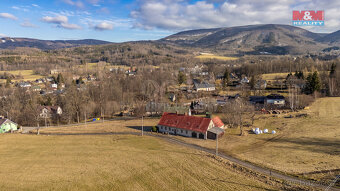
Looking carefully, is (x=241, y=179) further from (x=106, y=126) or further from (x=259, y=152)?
(x=106, y=126)

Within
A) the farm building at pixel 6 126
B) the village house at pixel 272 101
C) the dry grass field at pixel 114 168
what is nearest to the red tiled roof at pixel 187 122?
the dry grass field at pixel 114 168

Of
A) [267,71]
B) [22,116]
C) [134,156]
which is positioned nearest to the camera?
[134,156]

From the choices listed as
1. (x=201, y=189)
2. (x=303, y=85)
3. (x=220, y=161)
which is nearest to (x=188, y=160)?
(x=220, y=161)

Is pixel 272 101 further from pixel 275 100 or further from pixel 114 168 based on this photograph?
pixel 114 168

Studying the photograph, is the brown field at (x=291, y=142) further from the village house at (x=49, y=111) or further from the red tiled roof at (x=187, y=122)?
the village house at (x=49, y=111)

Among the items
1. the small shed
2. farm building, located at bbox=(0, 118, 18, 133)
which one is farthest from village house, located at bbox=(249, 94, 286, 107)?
farm building, located at bbox=(0, 118, 18, 133)
